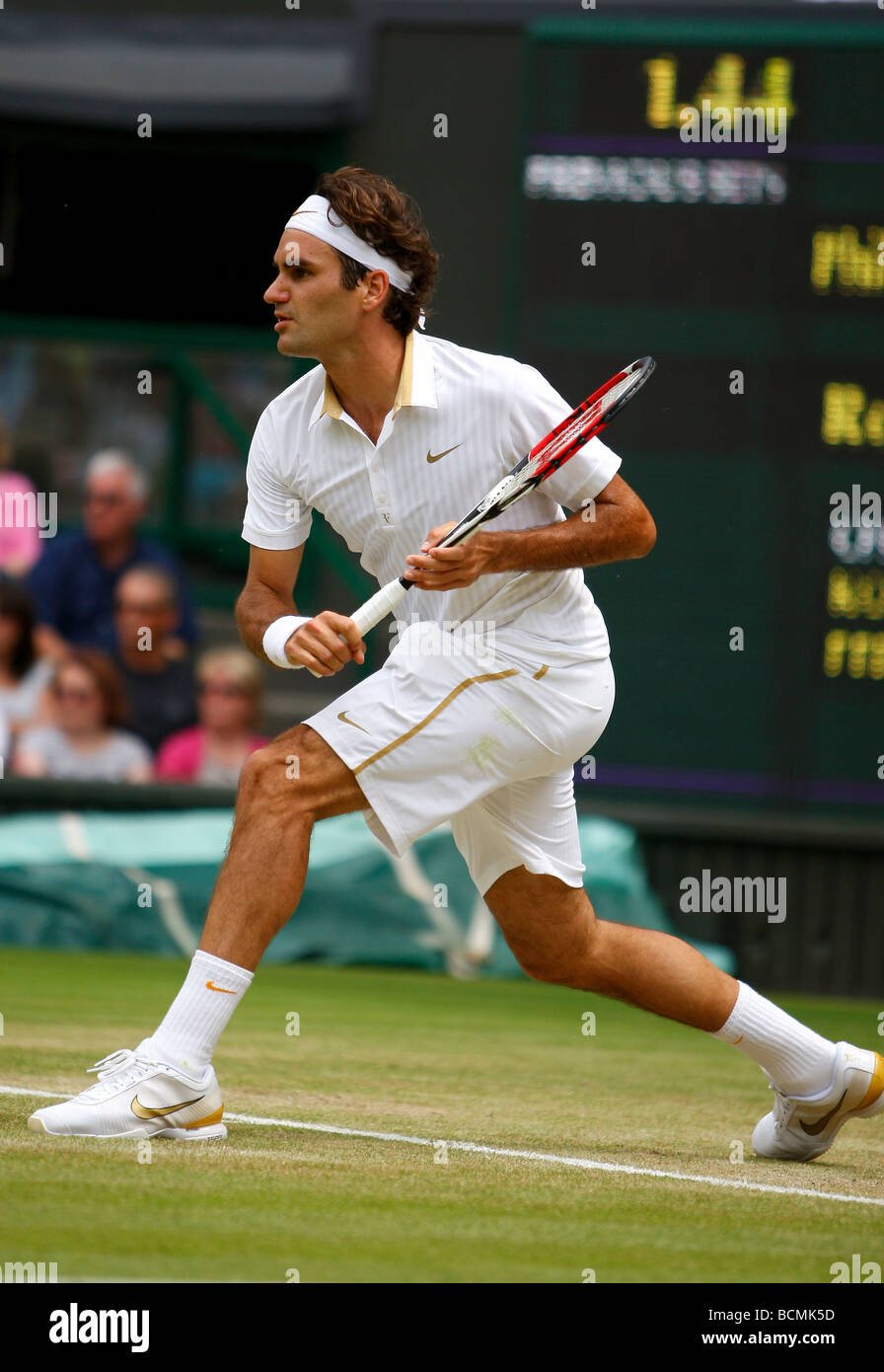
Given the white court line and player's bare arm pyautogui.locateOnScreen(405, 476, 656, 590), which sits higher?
player's bare arm pyautogui.locateOnScreen(405, 476, 656, 590)

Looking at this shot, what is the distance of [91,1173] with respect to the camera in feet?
11.5

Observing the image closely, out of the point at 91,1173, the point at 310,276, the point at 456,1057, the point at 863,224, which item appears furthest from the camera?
the point at 863,224

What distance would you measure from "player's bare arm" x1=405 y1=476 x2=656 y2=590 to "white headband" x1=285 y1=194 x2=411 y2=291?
620 millimetres

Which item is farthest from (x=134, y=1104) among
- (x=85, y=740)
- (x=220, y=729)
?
(x=85, y=740)

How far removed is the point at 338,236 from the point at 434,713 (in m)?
1.05

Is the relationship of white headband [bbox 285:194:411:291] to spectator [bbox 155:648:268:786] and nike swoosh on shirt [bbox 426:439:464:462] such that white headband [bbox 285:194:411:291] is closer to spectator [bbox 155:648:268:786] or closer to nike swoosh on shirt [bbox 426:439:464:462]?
nike swoosh on shirt [bbox 426:439:464:462]

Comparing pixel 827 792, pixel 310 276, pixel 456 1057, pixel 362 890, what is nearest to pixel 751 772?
pixel 827 792

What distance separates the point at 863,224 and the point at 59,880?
448 cm

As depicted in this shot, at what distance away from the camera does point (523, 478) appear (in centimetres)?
395

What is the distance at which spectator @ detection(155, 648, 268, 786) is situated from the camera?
8.89 meters

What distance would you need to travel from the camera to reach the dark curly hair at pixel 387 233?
4156mm

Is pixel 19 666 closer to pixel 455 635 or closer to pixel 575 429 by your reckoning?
pixel 455 635

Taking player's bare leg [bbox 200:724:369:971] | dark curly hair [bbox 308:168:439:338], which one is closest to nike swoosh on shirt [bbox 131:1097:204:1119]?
player's bare leg [bbox 200:724:369:971]

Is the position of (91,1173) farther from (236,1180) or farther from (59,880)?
(59,880)
